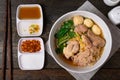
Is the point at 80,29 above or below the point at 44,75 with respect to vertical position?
above

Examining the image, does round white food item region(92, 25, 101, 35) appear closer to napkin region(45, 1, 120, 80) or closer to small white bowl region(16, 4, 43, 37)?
napkin region(45, 1, 120, 80)

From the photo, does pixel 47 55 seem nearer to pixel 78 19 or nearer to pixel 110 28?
pixel 78 19

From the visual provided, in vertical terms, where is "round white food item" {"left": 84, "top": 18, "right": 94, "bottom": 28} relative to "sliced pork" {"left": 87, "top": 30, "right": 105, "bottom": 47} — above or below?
above

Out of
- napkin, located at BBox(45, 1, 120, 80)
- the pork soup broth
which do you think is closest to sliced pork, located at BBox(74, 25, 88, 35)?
the pork soup broth

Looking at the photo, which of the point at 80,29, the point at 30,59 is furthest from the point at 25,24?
the point at 80,29

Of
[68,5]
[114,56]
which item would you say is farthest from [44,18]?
[114,56]

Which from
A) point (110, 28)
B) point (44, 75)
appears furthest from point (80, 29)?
point (44, 75)

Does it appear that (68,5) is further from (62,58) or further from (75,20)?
(62,58)

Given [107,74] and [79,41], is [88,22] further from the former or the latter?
[107,74]

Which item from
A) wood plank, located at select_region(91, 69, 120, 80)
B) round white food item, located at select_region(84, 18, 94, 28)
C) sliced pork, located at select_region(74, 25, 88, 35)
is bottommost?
wood plank, located at select_region(91, 69, 120, 80)

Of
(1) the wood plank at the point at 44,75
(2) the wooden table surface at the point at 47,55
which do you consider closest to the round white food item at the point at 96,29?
(2) the wooden table surface at the point at 47,55

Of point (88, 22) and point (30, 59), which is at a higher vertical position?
point (88, 22)
